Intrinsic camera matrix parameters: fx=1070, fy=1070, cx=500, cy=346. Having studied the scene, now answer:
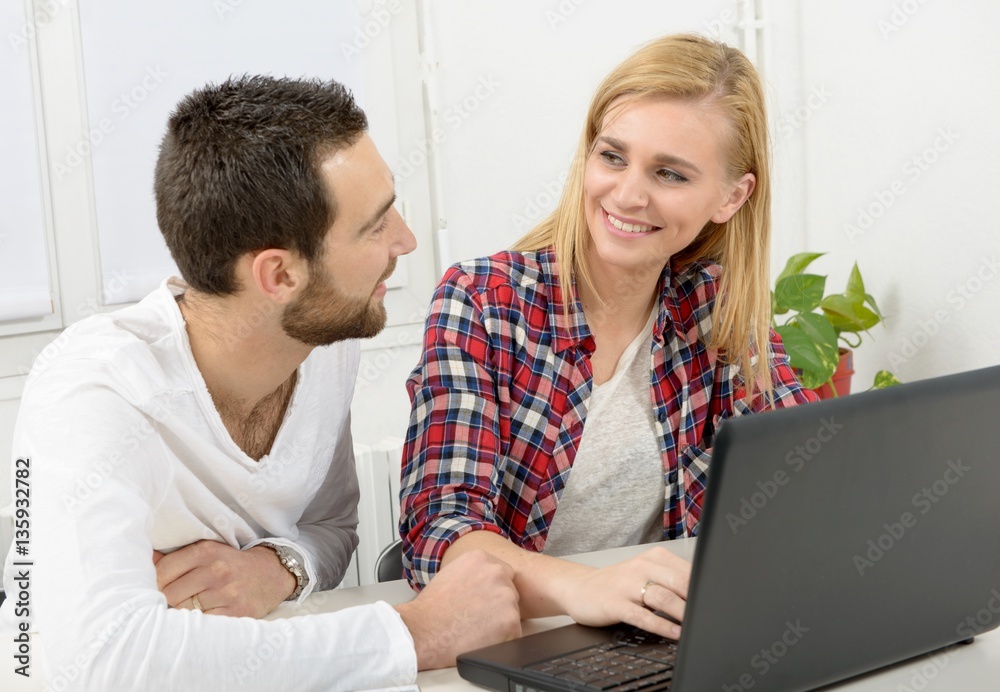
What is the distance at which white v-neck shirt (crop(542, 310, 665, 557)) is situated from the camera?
153cm

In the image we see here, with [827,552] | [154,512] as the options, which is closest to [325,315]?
[154,512]

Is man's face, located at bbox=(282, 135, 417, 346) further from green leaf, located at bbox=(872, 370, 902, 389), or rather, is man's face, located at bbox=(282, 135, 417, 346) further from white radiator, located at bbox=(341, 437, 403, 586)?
→ green leaf, located at bbox=(872, 370, 902, 389)

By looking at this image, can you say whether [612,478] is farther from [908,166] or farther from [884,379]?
[908,166]

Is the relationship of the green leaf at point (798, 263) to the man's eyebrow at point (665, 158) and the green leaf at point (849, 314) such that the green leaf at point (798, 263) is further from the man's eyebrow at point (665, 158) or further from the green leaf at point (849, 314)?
the man's eyebrow at point (665, 158)

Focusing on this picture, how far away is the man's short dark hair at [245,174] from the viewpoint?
1.21m

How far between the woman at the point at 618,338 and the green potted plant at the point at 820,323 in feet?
2.57

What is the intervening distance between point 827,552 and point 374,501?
1.76m

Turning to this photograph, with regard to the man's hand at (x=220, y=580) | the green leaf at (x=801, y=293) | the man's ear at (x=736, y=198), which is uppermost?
the man's ear at (x=736, y=198)

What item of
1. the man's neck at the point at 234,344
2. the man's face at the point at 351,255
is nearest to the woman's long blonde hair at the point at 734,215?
the man's face at the point at 351,255

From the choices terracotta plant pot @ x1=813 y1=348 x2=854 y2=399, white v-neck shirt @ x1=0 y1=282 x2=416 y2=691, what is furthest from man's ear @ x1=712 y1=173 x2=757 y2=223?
terracotta plant pot @ x1=813 y1=348 x2=854 y2=399

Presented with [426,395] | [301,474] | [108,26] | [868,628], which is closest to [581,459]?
[426,395]

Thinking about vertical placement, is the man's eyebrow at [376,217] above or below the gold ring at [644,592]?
above

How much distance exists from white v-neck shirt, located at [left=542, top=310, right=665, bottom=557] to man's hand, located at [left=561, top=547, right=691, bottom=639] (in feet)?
1.35

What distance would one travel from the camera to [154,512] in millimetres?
1196
